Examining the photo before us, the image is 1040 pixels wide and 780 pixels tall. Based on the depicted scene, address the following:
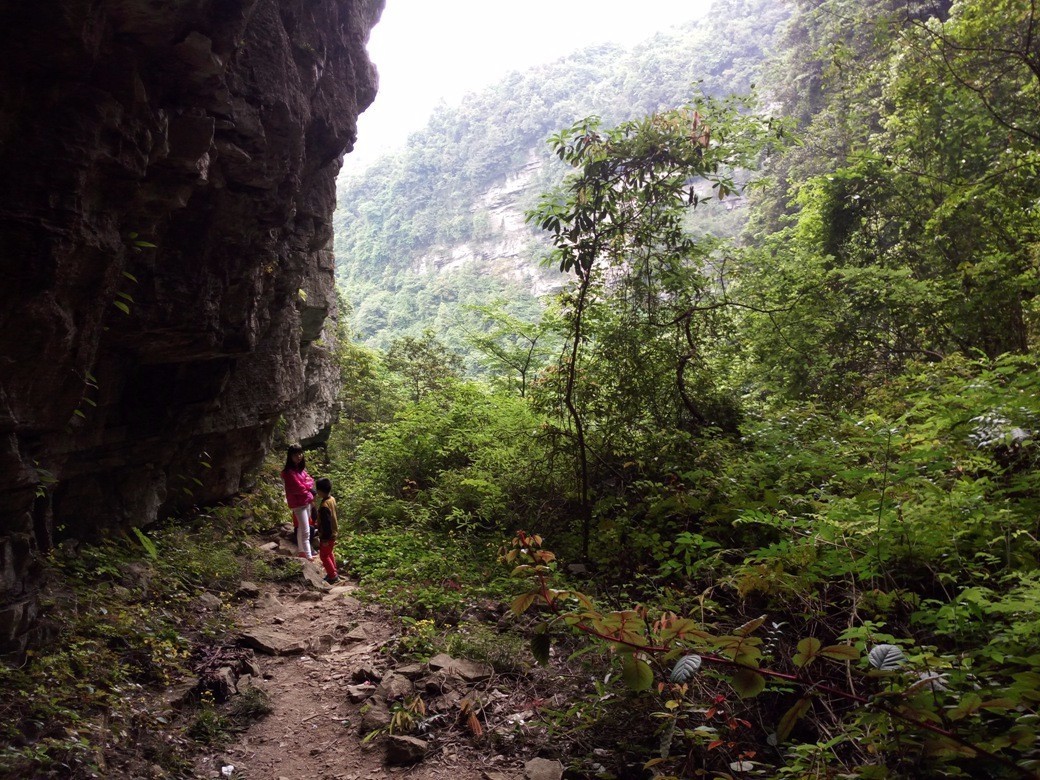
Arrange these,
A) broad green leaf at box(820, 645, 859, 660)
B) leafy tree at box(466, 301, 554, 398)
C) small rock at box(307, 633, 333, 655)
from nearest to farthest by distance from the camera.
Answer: broad green leaf at box(820, 645, 859, 660) < small rock at box(307, 633, 333, 655) < leafy tree at box(466, 301, 554, 398)

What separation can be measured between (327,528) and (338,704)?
3059 millimetres

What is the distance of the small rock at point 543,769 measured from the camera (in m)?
3.81

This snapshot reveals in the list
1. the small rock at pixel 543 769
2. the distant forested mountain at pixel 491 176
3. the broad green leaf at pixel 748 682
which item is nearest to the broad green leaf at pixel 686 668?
the broad green leaf at pixel 748 682

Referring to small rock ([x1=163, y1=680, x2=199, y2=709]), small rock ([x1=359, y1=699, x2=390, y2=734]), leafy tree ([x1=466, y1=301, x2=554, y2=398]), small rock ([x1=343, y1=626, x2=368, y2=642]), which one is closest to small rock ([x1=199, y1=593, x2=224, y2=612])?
small rock ([x1=343, y1=626, x2=368, y2=642])

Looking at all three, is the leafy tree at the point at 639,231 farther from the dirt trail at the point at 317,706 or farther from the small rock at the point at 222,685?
the small rock at the point at 222,685

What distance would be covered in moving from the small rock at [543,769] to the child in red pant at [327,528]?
4567 mm

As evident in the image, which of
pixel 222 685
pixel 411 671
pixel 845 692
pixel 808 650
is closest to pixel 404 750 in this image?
pixel 411 671

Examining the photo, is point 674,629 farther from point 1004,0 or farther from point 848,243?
point 848,243

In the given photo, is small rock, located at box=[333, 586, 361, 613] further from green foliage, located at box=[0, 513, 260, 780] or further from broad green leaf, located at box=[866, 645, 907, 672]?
broad green leaf, located at box=[866, 645, 907, 672]

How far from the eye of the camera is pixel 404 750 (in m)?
4.20

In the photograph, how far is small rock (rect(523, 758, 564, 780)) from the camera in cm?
381

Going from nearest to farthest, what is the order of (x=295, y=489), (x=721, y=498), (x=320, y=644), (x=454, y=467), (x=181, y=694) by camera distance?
Result: (x=181, y=694)
(x=320, y=644)
(x=721, y=498)
(x=295, y=489)
(x=454, y=467)

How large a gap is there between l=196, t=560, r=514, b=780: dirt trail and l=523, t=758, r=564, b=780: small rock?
183 mm

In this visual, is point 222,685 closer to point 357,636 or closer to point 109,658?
point 109,658
